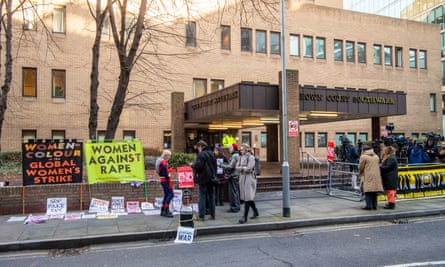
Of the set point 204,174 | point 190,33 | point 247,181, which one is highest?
point 190,33

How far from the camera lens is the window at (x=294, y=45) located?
30078mm

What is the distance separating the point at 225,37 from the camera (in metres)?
27.9

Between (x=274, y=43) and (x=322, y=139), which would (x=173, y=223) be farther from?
(x=322, y=139)

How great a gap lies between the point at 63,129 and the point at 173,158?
42.6 ft

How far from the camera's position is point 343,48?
32219 millimetres

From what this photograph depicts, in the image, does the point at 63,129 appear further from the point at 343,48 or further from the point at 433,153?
the point at 343,48

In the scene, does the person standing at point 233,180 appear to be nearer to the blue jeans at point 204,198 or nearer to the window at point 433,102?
the blue jeans at point 204,198

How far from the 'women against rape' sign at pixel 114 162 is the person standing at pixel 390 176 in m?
6.79

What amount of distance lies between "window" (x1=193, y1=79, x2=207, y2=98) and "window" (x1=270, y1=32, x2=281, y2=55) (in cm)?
626

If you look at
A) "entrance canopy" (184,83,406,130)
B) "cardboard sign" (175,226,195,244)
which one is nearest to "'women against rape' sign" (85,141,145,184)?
"cardboard sign" (175,226,195,244)

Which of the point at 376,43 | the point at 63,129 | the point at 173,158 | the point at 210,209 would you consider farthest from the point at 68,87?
the point at 376,43

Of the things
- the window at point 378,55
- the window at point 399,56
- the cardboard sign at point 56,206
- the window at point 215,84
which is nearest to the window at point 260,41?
the window at point 215,84

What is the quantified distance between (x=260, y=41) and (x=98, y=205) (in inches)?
→ 865

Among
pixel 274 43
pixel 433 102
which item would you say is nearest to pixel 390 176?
pixel 274 43
